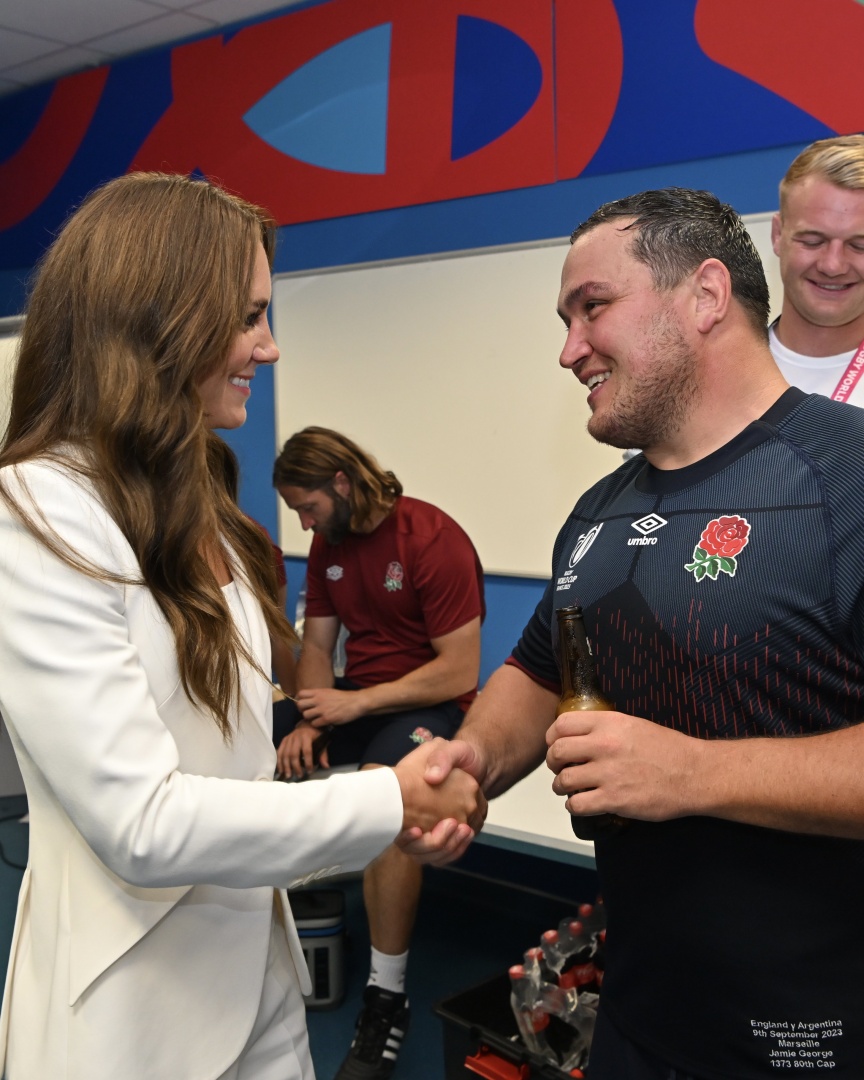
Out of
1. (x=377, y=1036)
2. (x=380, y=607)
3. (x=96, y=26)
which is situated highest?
(x=96, y=26)

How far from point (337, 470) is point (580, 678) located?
6.96 feet

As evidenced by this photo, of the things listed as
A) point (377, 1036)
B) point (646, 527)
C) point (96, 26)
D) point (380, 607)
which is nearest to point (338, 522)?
point (380, 607)

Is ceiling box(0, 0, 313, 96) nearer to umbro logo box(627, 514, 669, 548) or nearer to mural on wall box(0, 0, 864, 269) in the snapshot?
mural on wall box(0, 0, 864, 269)

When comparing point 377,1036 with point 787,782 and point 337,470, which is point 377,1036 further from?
point 787,782

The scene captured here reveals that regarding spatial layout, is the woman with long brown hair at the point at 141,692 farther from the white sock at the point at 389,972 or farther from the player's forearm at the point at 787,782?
the white sock at the point at 389,972

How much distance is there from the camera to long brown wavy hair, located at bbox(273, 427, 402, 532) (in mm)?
3287

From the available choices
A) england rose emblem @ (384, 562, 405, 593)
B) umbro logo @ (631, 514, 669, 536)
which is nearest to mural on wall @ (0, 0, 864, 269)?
england rose emblem @ (384, 562, 405, 593)

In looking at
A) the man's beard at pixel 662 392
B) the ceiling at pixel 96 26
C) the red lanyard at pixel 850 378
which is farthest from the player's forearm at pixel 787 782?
the ceiling at pixel 96 26

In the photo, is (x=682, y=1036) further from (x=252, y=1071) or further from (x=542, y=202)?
(x=542, y=202)

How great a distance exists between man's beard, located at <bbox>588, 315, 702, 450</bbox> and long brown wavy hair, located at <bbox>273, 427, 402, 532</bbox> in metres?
1.98

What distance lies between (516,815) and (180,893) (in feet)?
6.48

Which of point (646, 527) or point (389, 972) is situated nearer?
point (646, 527)

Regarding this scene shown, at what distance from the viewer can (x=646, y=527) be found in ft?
4.31

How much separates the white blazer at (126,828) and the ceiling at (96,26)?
3.93 metres
